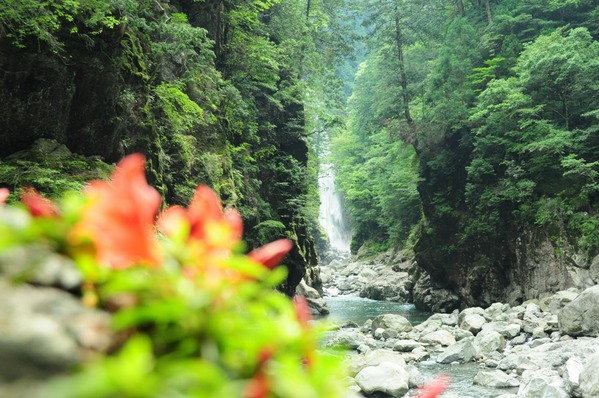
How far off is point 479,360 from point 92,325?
40.7 ft

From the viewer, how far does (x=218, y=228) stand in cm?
89

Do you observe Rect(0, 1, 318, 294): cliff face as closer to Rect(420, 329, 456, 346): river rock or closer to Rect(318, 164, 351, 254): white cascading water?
Rect(420, 329, 456, 346): river rock

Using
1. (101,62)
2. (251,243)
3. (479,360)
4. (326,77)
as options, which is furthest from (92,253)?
(326,77)

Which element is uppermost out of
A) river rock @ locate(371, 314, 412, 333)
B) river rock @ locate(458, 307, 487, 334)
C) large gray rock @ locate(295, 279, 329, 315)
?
large gray rock @ locate(295, 279, 329, 315)

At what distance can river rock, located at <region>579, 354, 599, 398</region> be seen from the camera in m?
7.06

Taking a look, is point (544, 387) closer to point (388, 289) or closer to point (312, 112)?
point (388, 289)

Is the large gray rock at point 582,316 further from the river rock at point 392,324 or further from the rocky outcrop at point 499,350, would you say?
the river rock at point 392,324

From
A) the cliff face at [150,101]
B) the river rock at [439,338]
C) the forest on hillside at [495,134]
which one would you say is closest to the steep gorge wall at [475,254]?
the forest on hillside at [495,134]

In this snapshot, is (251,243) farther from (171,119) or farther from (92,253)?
(92,253)

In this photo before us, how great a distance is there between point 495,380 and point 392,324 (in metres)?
6.53

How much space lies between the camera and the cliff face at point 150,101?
698 centimetres

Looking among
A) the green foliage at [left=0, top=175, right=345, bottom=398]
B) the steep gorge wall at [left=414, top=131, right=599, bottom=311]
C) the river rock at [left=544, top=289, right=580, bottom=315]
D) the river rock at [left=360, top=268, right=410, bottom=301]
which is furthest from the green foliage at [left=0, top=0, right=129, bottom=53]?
the river rock at [left=360, top=268, right=410, bottom=301]

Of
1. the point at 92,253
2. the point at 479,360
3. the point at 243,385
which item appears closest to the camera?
the point at 243,385

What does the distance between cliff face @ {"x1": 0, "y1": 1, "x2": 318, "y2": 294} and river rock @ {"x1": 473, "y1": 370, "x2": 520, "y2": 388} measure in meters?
7.12
